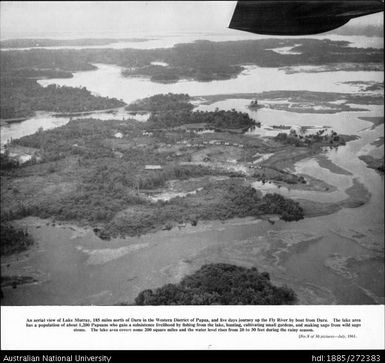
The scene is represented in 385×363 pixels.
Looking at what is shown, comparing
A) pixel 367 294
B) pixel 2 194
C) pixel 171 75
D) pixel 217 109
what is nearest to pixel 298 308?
pixel 367 294

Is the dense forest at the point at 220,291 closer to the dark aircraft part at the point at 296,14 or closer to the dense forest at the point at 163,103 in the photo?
the dense forest at the point at 163,103

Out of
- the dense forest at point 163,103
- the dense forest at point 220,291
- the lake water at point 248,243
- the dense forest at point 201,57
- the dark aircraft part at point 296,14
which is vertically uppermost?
the dark aircraft part at point 296,14

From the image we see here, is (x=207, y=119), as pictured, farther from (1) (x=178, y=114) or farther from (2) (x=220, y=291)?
(2) (x=220, y=291)

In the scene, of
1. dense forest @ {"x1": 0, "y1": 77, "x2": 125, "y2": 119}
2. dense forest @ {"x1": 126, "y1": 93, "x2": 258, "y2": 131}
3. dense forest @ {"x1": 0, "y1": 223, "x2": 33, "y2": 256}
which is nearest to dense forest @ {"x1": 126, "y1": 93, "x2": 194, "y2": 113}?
dense forest @ {"x1": 126, "y1": 93, "x2": 258, "y2": 131}

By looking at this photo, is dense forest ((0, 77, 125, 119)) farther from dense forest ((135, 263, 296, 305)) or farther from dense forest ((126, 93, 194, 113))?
dense forest ((135, 263, 296, 305))

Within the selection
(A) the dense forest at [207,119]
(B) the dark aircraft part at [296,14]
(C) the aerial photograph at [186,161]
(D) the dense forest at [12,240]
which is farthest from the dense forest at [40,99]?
(B) the dark aircraft part at [296,14]

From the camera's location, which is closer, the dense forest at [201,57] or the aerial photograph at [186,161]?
the aerial photograph at [186,161]

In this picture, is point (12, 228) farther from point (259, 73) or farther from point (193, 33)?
point (259, 73)
